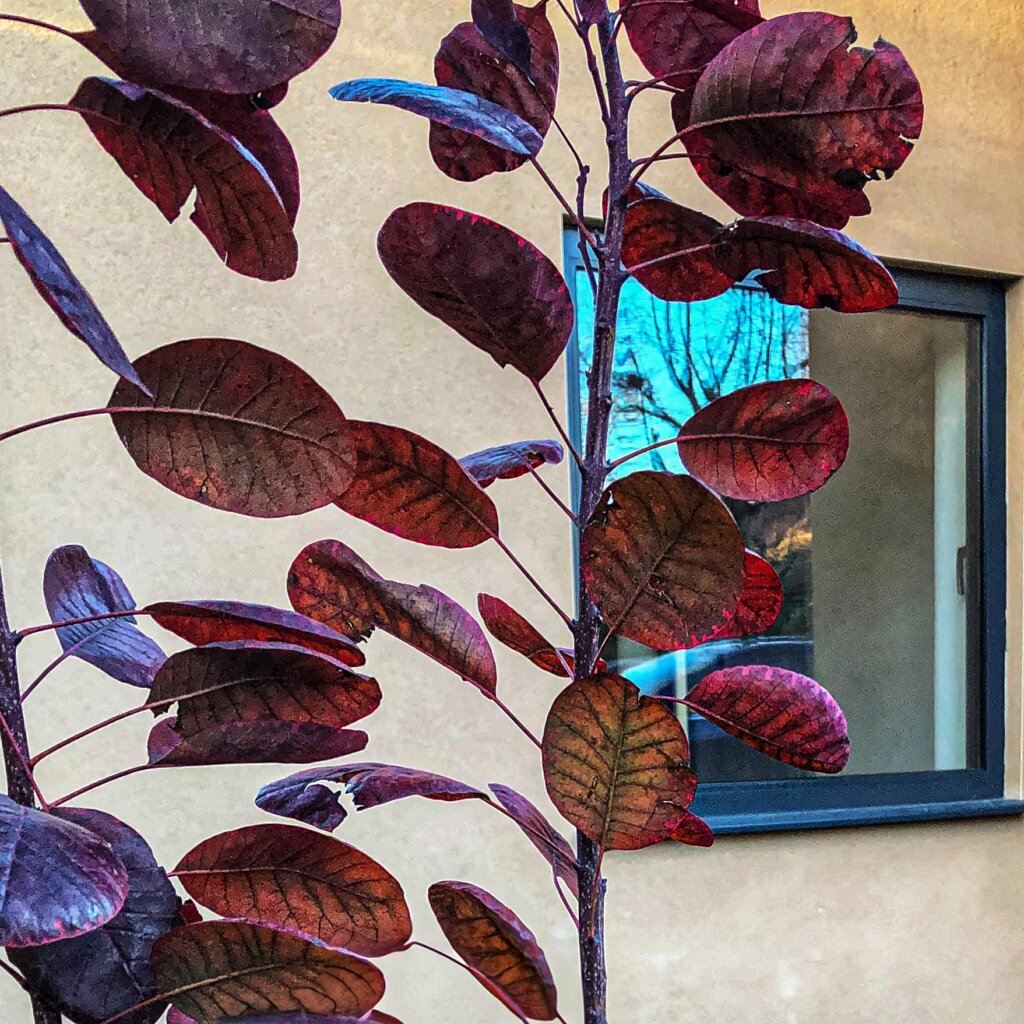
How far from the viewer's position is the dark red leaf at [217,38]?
1.40ft

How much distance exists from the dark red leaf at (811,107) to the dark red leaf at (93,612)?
20.0 inches

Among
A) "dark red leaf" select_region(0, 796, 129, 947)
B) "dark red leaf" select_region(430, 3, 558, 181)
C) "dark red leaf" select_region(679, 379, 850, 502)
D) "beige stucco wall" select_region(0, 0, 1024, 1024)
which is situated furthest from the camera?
"beige stucco wall" select_region(0, 0, 1024, 1024)

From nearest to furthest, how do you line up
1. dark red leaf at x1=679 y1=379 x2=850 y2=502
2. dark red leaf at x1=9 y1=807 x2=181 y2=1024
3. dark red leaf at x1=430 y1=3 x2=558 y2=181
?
dark red leaf at x1=9 y1=807 x2=181 y2=1024, dark red leaf at x1=679 y1=379 x2=850 y2=502, dark red leaf at x1=430 y1=3 x2=558 y2=181

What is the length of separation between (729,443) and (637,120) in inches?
54.5

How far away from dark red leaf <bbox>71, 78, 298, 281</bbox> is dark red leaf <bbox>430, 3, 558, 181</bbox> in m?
0.20

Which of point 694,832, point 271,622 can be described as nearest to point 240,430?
point 271,622

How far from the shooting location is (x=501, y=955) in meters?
0.52

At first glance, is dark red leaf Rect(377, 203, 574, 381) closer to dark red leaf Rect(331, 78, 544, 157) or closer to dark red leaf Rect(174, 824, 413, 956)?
dark red leaf Rect(331, 78, 544, 157)

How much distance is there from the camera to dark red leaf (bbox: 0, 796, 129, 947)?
1.19 feet

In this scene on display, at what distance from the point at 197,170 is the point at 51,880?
1.19 feet

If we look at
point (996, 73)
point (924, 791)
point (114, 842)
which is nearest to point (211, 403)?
point (114, 842)

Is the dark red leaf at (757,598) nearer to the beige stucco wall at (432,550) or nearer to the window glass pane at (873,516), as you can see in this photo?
the beige stucco wall at (432,550)

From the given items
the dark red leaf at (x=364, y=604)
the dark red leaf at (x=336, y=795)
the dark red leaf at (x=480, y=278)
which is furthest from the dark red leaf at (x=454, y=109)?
the dark red leaf at (x=336, y=795)

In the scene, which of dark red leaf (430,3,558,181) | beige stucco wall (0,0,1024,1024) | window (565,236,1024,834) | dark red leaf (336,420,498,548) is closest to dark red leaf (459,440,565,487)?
dark red leaf (336,420,498,548)
